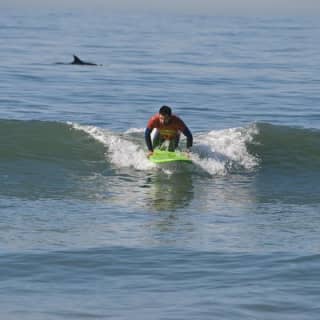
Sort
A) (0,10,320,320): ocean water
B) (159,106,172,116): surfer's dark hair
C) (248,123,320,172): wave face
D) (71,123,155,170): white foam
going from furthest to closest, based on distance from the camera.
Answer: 1. (248,123,320,172): wave face
2. (71,123,155,170): white foam
3. (159,106,172,116): surfer's dark hair
4. (0,10,320,320): ocean water

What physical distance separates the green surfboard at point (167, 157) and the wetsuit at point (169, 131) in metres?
0.17

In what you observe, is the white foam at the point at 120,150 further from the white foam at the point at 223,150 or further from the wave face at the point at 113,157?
the white foam at the point at 223,150

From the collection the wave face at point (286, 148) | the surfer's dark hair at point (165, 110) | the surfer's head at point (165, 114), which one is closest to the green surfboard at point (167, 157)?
the surfer's head at point (165, 114)

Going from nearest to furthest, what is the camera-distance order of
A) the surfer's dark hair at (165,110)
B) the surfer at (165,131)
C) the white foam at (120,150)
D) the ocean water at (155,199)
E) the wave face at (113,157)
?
the ocean water at (155,199) < the wave face at (113,157) < the surfer's dark hair at (165,110) < the surfer at (165,131) < the white foam at (120,150)

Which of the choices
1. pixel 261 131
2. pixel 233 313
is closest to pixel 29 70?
pixel 261 131

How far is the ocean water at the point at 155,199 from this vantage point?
11.5 metres

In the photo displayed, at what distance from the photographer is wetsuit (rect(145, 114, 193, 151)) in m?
18.9

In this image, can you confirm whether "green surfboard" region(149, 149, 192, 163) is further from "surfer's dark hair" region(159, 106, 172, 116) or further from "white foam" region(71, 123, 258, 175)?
"surfer's dark hair" region(159, 106, 172, 116)

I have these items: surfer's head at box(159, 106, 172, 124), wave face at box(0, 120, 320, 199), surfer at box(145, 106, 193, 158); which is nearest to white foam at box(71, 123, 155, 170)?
wave face at box(0, 120, 320, 199)

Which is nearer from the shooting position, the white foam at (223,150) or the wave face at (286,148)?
the white foam at (223,150)

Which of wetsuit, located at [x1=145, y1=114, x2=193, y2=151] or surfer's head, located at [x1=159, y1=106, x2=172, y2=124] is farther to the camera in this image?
wetsuit, located at [x1=145, y1=114, x2=193, y2=151]

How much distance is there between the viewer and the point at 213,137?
22.5m

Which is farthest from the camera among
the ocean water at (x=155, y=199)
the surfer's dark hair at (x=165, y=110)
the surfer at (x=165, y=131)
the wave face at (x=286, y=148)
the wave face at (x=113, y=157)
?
the wave face at (x=286, y=148)

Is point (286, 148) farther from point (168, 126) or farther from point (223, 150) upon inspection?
point (168, 126)
